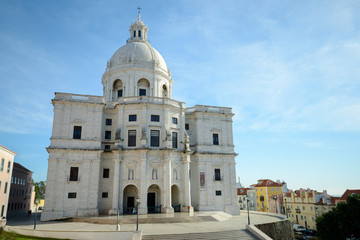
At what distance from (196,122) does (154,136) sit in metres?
8.50

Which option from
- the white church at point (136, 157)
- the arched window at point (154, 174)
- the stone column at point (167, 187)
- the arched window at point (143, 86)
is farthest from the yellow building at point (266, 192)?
the arched window at point (143, 86)

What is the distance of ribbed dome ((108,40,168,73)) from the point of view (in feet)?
153

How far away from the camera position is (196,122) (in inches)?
1736

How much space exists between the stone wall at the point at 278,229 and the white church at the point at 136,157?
33.6 ft

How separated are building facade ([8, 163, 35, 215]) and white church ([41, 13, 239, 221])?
16.5 m

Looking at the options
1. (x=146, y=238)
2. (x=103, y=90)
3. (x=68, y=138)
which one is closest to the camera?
(x=146, y=238)

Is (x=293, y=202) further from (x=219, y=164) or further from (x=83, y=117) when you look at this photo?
(x=83, y=117)

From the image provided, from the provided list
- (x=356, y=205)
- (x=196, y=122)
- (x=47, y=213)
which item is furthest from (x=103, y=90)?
(x=356, y=205)

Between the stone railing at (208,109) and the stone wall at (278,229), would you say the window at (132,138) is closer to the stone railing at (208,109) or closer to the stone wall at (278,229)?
the stone railing at (208,109)

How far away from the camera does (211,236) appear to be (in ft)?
78.1

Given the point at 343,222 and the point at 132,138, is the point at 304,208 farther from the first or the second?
the point at 132,138

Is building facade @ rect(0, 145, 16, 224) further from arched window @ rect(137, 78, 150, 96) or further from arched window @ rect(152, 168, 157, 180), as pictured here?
arched window @ rect(137, 78, 150, 96)

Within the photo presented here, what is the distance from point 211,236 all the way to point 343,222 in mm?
20380

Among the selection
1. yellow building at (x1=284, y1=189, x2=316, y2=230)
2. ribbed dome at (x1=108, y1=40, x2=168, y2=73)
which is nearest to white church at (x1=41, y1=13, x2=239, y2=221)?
ribbed dome at (x1=108, y1=40, x2=168, y2=73)
